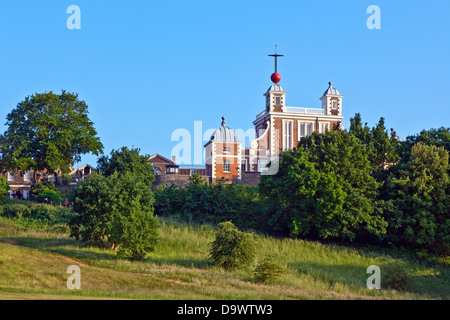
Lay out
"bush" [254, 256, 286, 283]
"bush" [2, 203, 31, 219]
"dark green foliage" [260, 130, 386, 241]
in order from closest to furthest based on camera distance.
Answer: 1. "bush" [254, 256, 286, 283]
2. "dark green foliage" [260, 130, 386, 241]
3. "bush" [2, 203, 31, 219]

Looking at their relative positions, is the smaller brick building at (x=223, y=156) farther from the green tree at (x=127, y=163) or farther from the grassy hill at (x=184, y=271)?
the grassy hill at (x=184, y=271)

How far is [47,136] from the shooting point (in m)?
66.9

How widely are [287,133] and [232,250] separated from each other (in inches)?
1655

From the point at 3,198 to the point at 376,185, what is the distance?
3902 cm

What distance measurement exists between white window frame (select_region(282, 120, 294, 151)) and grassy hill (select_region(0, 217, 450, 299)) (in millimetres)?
30547

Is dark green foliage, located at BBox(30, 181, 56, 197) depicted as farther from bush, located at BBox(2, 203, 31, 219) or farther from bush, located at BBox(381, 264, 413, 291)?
bush, located at BBox(381, 264, 413, 291)

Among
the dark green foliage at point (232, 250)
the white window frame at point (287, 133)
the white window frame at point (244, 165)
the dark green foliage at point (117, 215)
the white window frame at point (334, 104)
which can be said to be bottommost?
the dark green foliage at point (232, 250)

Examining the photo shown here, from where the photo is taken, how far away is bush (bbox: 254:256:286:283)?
3647 cm

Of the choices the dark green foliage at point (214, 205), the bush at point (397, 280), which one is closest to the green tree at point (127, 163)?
the dark green foliage at point (214, 205)

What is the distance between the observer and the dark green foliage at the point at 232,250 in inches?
1602

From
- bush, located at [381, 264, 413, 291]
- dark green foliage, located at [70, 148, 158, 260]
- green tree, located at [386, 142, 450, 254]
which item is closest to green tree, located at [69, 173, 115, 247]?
dark green foliage, located at [70, 148, 158, 260]

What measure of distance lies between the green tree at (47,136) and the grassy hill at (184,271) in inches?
483

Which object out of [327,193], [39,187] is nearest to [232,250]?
[327,193]
